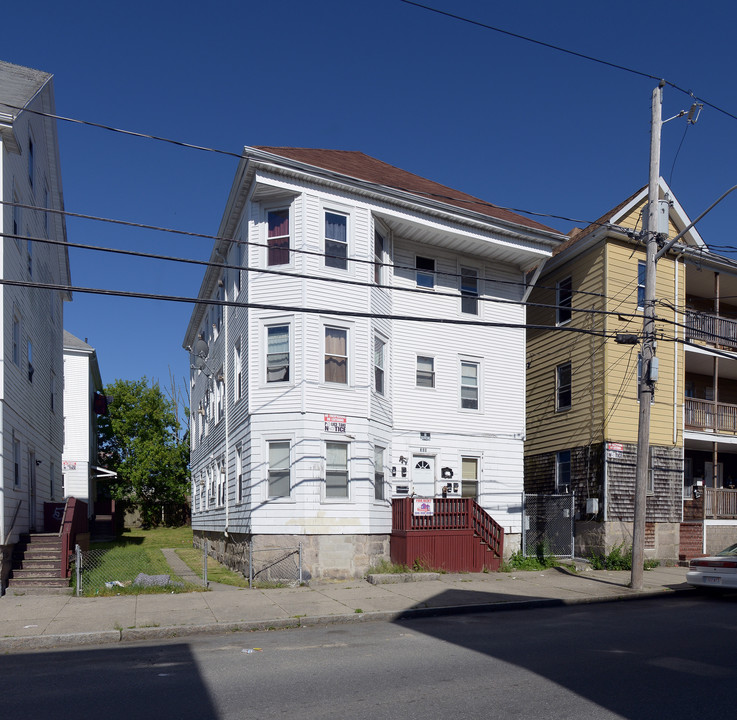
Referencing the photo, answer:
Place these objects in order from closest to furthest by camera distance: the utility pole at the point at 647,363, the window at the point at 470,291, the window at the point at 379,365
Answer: the utility pole at the point at 647,363
the window at the point at 379,365
the window at the point at 470,291

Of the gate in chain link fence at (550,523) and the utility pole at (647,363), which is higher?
the utility pole at (647,363)

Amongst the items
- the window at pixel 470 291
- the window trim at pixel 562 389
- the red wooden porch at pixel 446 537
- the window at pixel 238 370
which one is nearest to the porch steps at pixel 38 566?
the window at pixel 238 370

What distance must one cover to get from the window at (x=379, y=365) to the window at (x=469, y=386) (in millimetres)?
3005

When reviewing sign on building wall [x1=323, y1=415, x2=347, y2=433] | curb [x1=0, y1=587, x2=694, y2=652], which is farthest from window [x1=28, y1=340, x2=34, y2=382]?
curb [x1=0, y1=587, x2=694, y2=652]

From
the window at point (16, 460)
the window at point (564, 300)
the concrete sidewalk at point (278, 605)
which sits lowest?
the concrete sidewalk at point (278, 605)

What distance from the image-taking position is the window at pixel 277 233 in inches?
734

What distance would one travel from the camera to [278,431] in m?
17.9

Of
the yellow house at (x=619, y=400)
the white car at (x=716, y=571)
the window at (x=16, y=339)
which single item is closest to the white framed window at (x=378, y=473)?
the yellow house at (x=619, y=400)

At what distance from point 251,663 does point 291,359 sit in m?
10.2

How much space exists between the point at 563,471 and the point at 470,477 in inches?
168

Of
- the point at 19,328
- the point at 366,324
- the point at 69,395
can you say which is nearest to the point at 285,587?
the point at 366,324

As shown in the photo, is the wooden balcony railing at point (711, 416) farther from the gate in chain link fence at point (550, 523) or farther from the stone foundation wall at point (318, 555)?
the stone foundation wall at point (318, 555)

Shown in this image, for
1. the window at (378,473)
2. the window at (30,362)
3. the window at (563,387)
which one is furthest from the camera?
the window at (563,387)

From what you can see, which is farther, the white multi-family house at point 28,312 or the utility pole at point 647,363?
the utility pole at point 647,363
